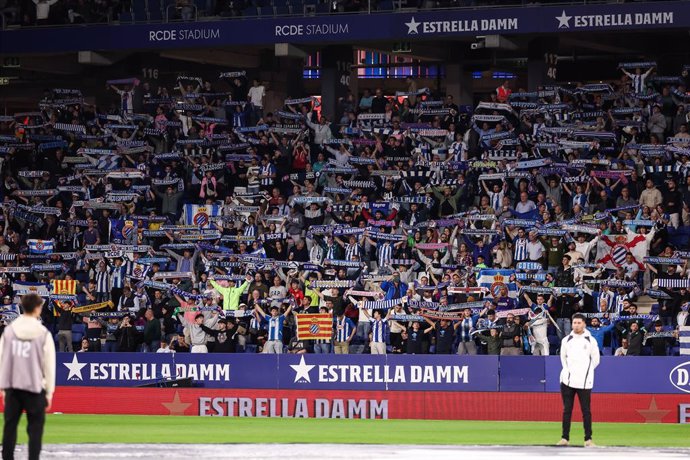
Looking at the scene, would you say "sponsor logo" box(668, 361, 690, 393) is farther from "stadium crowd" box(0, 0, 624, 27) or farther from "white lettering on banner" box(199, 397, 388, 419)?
"stadium crowd" box(0, 0, 624, 27)

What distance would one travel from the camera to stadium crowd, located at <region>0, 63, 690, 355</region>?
28719 mm

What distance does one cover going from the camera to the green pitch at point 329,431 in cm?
A: 1875

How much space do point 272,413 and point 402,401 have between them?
243cm

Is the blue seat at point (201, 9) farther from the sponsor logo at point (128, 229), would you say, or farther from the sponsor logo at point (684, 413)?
the sponsor logo at point (684, 413)

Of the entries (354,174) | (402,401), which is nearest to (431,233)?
(354,174)

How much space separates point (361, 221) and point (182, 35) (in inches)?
413

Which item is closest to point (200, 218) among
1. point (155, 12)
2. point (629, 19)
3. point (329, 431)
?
point (155, 12)

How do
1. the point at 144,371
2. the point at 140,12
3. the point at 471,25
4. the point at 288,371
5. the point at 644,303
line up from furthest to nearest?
the point at 140,12
the point at 471,25
the point at 644,303
the point at 144,371
the point at 288,371

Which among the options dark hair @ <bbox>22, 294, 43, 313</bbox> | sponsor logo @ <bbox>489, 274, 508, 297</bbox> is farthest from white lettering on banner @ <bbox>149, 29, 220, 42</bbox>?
dark hair @ <bbox>22, 294, 43, 313</bbox>

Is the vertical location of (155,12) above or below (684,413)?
above

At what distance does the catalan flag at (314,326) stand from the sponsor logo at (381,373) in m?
1.12

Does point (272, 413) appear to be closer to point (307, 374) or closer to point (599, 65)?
point (307, 374)

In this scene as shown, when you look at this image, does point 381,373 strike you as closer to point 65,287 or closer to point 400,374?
point 400,374

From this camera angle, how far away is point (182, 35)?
39594 millimetres
